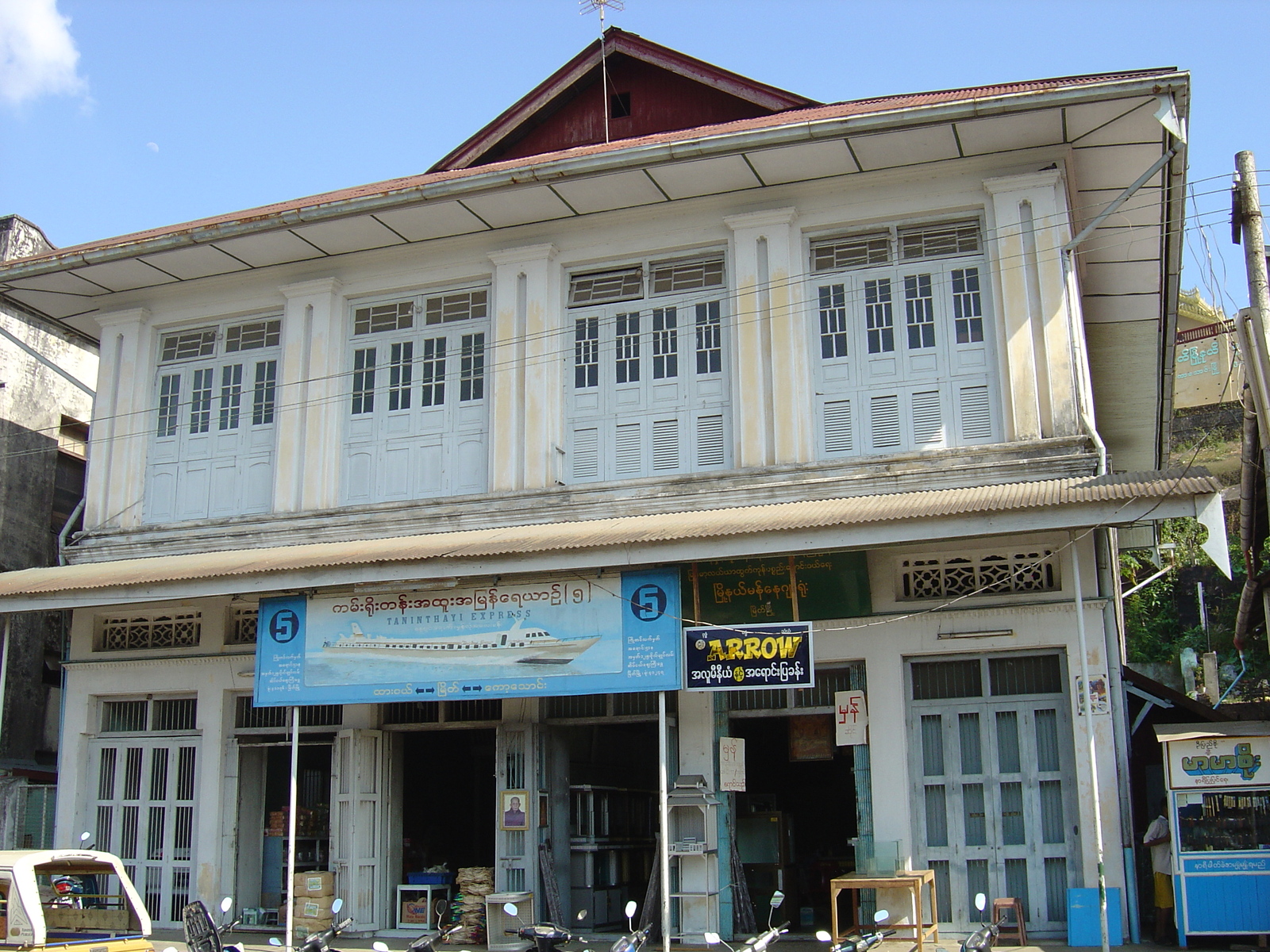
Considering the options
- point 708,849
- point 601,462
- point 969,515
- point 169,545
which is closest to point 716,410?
point 601,462

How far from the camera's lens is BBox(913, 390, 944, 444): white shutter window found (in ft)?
40.3

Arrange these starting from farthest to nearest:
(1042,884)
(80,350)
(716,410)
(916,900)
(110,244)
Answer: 1. (80,350)
2. (110,244)
3. (716,410)
4. (1042,884)
5. (916,900)

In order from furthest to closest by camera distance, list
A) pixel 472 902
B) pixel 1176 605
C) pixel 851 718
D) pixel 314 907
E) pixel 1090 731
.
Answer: pixel 1176 605 → pixel 314 907 → pixel 472 902 → pixel 851 718 → pixel 1090 731

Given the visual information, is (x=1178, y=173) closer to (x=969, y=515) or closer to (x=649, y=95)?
(x=969, y=515)

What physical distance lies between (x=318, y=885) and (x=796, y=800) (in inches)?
257

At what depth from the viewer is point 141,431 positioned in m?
15.3

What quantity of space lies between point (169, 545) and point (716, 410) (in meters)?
6.79

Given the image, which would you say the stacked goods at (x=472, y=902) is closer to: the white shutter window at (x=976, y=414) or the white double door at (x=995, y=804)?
the white double door at (x=995, y=804)

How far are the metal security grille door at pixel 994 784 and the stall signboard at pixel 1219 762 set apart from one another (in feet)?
3.31

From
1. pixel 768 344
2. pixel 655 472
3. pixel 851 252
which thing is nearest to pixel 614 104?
pixel 851 252

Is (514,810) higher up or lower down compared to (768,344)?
lower down

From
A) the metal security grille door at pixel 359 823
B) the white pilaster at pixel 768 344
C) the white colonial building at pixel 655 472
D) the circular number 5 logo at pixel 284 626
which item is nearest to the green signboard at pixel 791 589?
the white colonial building at pixel 655 472

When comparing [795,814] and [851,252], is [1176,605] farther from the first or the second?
[851,252]

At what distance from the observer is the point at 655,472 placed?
43.0 ft
